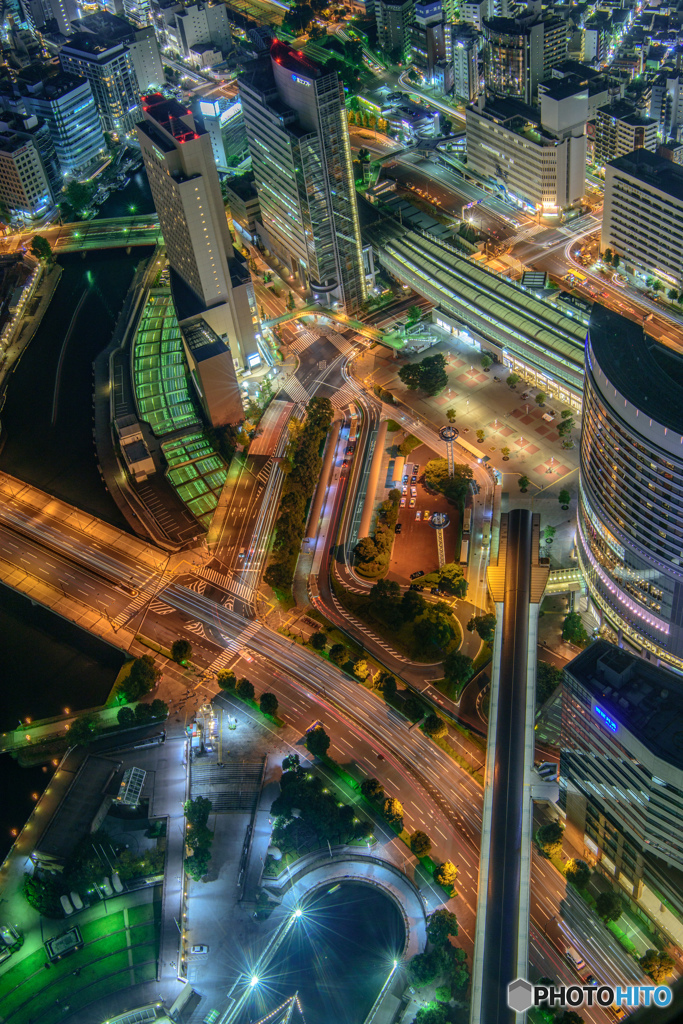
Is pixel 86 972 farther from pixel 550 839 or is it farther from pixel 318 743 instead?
pixel 550 839

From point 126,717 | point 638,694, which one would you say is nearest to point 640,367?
point 638,694

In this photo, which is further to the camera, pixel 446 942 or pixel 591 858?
pixel 591 858

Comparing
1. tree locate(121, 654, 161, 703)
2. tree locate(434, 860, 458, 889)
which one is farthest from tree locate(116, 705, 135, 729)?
tree locate(434, 860, 458, 889)

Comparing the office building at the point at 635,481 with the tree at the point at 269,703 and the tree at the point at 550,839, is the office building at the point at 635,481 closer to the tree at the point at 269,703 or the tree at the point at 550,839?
the tree at the point at 550,839

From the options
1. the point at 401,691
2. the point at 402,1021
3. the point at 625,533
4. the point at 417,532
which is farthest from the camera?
the point at 417,532

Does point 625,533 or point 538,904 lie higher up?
point 625,533

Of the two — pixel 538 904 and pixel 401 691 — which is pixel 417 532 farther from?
pixel 538 904

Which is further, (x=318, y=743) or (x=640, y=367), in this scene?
(x=318, y=743)

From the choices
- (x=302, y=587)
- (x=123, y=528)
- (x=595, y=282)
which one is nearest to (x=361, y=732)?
(x=302, y=587)
